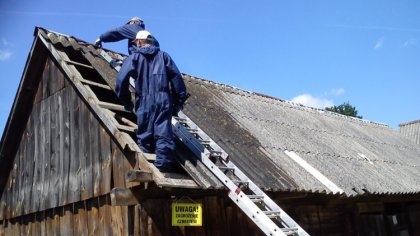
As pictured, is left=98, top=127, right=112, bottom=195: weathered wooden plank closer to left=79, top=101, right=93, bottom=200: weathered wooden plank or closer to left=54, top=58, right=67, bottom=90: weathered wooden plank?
left=79, top=101, right=93, bottom=200: weathered wooden plank

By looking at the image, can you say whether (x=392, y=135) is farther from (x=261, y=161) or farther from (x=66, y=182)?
(x=66, y=182)

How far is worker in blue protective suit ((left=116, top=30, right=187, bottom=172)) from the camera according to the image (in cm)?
477

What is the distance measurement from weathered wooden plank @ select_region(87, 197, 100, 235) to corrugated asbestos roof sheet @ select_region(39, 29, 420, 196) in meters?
1.69

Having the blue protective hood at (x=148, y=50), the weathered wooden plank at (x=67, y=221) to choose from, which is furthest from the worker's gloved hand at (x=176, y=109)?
the weathered wooden plank at (x=67, y=221)

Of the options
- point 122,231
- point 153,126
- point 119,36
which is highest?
point 119,36

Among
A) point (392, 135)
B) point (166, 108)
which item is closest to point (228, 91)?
point (166, 108)

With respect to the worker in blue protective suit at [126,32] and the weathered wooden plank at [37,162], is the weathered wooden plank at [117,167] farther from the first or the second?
the weathered wooden plank at [37,162]

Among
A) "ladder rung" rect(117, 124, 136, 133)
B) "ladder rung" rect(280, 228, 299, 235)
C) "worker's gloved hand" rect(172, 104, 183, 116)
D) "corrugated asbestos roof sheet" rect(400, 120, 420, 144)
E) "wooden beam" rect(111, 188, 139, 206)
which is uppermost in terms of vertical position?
"corrugated asbestos roof sheet" rect(400, 120, 420, 144)

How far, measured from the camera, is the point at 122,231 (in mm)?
5086

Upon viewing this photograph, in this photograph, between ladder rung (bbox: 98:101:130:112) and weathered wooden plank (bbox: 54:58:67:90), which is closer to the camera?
ladder rung (bbox: 98:101:130:112)

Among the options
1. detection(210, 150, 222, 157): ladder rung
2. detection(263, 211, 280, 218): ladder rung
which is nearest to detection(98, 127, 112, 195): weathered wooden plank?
detection(210, 150, 222, 157): ladder rung

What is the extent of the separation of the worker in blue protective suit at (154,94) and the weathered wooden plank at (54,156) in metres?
2.02

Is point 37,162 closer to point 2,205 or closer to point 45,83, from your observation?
point 45,83

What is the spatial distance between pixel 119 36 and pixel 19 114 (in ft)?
9.18
